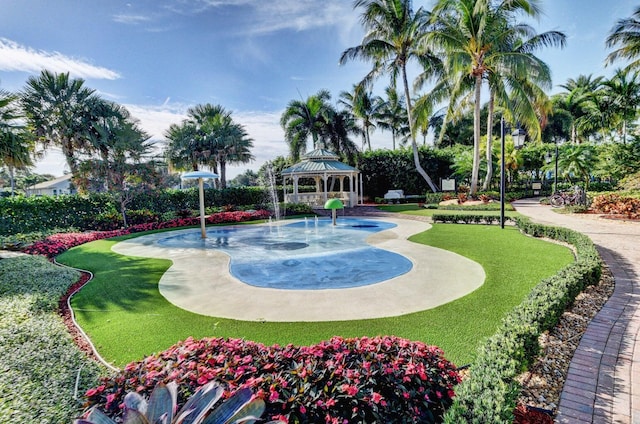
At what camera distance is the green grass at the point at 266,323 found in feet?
13.1

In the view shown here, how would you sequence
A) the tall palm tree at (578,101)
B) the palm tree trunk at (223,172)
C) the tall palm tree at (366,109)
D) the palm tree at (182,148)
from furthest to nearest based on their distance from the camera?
the tall palm tree at (578,101)
the tall palm tree at (366,109)
the palm tree trunk at (223,172)
the palm tree at (182,148)

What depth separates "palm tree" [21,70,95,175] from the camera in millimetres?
16531

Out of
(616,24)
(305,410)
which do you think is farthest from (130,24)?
(616,24)

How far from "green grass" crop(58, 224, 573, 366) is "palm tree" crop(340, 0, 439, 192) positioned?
18.1m

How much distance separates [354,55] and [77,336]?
23648mm

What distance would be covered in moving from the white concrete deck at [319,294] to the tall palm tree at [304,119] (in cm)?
2139

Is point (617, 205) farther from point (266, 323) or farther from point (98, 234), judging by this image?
point (98, 234)

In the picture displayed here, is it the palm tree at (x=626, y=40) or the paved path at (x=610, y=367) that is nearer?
the paved path at (x=610, y=367)

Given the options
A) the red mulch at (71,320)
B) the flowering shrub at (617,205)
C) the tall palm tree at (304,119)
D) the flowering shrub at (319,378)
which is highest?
the tall palm tree at (304,119)

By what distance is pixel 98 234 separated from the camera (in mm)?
12883

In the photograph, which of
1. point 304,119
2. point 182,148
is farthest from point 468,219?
point 182,148

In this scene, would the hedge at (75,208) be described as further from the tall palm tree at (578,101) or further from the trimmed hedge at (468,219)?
the tall palm tree at (578,101)

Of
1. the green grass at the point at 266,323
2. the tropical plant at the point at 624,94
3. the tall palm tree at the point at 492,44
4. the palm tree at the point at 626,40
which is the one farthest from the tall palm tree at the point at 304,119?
the tropical plant at the point at 624,94

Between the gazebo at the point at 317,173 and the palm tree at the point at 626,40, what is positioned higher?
the palm tree at the point at 626,40
